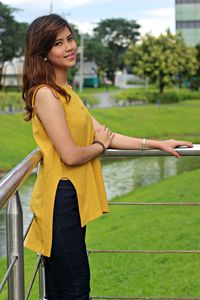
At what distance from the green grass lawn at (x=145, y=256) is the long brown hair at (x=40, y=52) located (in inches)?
109

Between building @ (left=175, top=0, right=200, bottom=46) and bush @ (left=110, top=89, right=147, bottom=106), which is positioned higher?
building @ (left=175, top=0, right=200, bottom=46)

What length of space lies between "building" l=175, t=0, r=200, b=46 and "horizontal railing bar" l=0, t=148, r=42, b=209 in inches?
1979

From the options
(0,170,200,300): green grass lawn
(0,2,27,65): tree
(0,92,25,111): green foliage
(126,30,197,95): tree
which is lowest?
(0,92,25,111): green foliage

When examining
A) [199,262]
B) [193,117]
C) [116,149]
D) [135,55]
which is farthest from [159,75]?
[116,149]

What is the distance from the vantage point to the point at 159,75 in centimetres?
3669

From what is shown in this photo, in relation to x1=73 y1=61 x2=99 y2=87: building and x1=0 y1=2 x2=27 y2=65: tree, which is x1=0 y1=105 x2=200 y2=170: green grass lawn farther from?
x1=73 y1=61 x2=99 y2=87: building

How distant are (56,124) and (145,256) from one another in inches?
149

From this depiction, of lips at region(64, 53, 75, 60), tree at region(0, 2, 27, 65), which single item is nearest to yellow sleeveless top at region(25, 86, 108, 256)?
lips at region(64, 53, 75, 60)

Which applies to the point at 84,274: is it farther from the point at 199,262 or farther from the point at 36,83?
the point at 199,262

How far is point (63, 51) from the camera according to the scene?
211 cm

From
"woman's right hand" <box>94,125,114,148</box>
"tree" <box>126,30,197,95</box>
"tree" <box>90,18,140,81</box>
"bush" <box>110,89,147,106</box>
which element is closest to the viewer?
"woman's right hand" <box>94,125,114,148</box>

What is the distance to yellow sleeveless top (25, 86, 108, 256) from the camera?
2.04m

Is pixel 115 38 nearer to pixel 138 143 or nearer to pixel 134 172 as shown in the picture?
pixel 134 172

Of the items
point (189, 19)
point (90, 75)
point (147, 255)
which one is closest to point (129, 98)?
point (189, 19)
